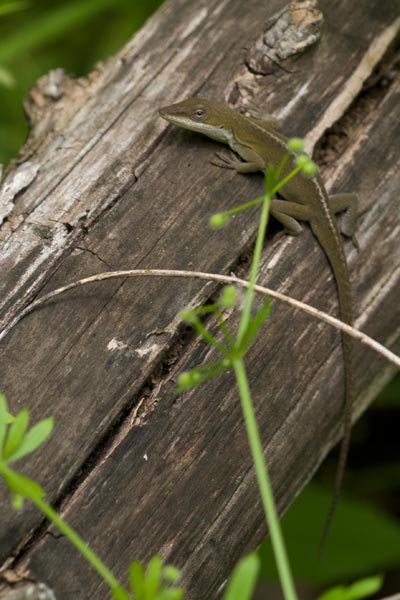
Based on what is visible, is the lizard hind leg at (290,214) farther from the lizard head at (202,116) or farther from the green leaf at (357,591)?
the green leaf at (357,591)

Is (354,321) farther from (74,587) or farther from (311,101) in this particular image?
Answer: (74,587)

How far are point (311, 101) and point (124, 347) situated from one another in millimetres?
1414

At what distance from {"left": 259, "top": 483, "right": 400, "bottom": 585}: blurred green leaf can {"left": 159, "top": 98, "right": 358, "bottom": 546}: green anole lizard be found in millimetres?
387

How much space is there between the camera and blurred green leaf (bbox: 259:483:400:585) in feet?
11.6

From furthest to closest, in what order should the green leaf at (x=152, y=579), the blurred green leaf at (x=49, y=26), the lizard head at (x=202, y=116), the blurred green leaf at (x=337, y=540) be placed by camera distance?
1. the blurred green leaf at (x=49, y=26)
2. the blurred green leaf at (x=337, y=540)
3. the lizard head at (x=202, y=116)
4. the green leaf at (x=152, y=579)

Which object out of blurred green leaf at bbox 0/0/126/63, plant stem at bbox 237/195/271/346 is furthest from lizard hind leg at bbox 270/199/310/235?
blurred green leaf at bbox 0/0/126/63

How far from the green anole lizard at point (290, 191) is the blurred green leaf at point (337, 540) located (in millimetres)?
387

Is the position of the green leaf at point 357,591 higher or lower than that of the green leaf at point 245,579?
higher

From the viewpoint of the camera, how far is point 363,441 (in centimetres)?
439

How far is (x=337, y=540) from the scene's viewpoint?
364cm

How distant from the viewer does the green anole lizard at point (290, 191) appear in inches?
115

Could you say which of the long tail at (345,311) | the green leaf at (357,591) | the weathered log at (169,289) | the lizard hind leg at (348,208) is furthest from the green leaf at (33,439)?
the lizard hind leg at (348,208)

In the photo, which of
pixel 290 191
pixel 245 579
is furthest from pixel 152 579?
pixel 290 191

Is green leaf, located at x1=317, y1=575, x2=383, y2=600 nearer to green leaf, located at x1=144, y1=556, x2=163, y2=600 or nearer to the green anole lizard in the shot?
green leaf, located at x1=144, y1=556, x2=163, y2=600
